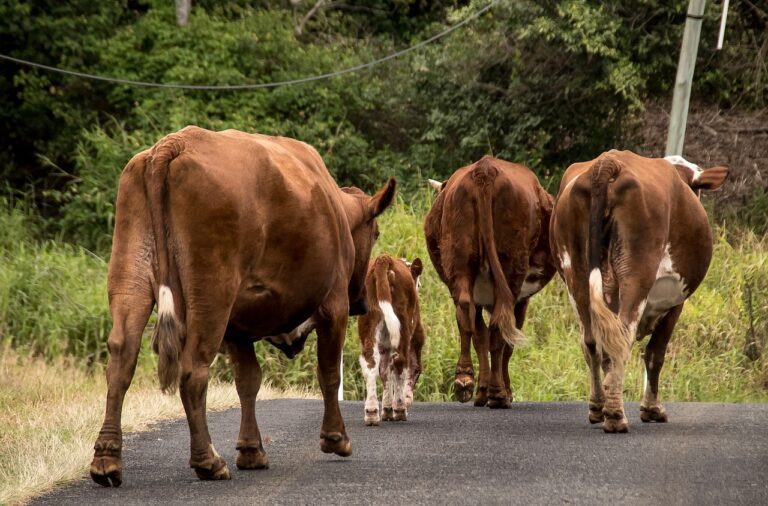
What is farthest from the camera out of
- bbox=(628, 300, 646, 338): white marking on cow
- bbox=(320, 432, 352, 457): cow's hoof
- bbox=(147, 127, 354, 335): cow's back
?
bbox=(628, 300, 646, 338): white marking on cow

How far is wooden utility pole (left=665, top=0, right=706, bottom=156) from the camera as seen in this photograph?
18672 mm

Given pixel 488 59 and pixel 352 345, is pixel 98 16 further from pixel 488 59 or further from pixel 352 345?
pixel 352 345

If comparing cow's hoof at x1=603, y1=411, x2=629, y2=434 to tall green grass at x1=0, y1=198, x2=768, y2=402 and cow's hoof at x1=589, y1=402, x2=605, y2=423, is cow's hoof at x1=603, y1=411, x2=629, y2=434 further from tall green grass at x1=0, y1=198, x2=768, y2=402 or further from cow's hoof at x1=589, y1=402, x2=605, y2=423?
tall green grass at x1=0, y1=198, x2=768, y2=402

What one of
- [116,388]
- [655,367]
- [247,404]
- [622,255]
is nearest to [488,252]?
[655,367]

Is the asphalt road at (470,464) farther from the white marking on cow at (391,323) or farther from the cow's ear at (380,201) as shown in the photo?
the cow's ear at (380,201)

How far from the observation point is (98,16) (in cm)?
2761

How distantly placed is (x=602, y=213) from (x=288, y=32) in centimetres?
1789

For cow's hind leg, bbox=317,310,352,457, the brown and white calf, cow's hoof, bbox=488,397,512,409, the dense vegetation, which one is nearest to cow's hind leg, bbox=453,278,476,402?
cow's hoof, bbox=488,397,512,409

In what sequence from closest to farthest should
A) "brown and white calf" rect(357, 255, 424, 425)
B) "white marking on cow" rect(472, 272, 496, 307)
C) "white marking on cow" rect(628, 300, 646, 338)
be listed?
"white marking on cow" rect(628, 300, 646, 338)
"brown and white calf" rect(357, 255, 424, 425)
"white marking on cow" rect(472, 272, 496, 307)

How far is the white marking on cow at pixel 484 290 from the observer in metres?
12.6

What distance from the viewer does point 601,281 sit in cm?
1005

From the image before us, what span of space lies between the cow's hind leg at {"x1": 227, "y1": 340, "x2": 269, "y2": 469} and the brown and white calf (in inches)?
96.1

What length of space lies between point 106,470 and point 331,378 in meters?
1.89

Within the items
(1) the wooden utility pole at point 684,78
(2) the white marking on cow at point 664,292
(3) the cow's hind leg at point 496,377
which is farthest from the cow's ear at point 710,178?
(1) the wooden utility pole at point 684,78
